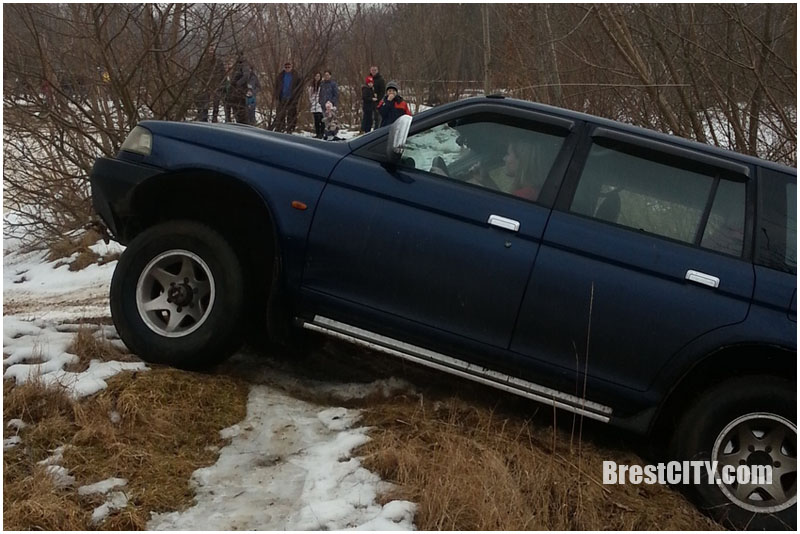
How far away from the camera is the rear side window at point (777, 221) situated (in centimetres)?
372

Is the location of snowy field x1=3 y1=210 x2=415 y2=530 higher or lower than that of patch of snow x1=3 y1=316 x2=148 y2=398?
lower

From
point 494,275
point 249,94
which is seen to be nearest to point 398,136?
point 494,275

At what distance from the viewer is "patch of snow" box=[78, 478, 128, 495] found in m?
3.09

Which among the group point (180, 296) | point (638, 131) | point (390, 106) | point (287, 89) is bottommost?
point (180, 296)

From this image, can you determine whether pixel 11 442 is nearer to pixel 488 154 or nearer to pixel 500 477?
pixel 500 477

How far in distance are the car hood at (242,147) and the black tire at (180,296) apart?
0.41 m

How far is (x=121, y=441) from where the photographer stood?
3.48m

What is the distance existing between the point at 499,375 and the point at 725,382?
1.12 metres

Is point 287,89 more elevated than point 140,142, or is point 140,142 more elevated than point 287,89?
point 287,89

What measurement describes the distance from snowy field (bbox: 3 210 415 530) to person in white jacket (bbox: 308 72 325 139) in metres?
11.6

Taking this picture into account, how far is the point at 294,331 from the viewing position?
428 centimetres

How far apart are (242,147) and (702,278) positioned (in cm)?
258

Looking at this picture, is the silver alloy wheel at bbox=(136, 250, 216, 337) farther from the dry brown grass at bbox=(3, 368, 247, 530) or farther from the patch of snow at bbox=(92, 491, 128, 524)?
the patch of snow at bbox=(92, 491, 128, 524)

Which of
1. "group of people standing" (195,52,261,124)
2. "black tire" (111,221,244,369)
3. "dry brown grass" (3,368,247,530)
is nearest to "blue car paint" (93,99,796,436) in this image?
"black tire" (111,221,244,369)
